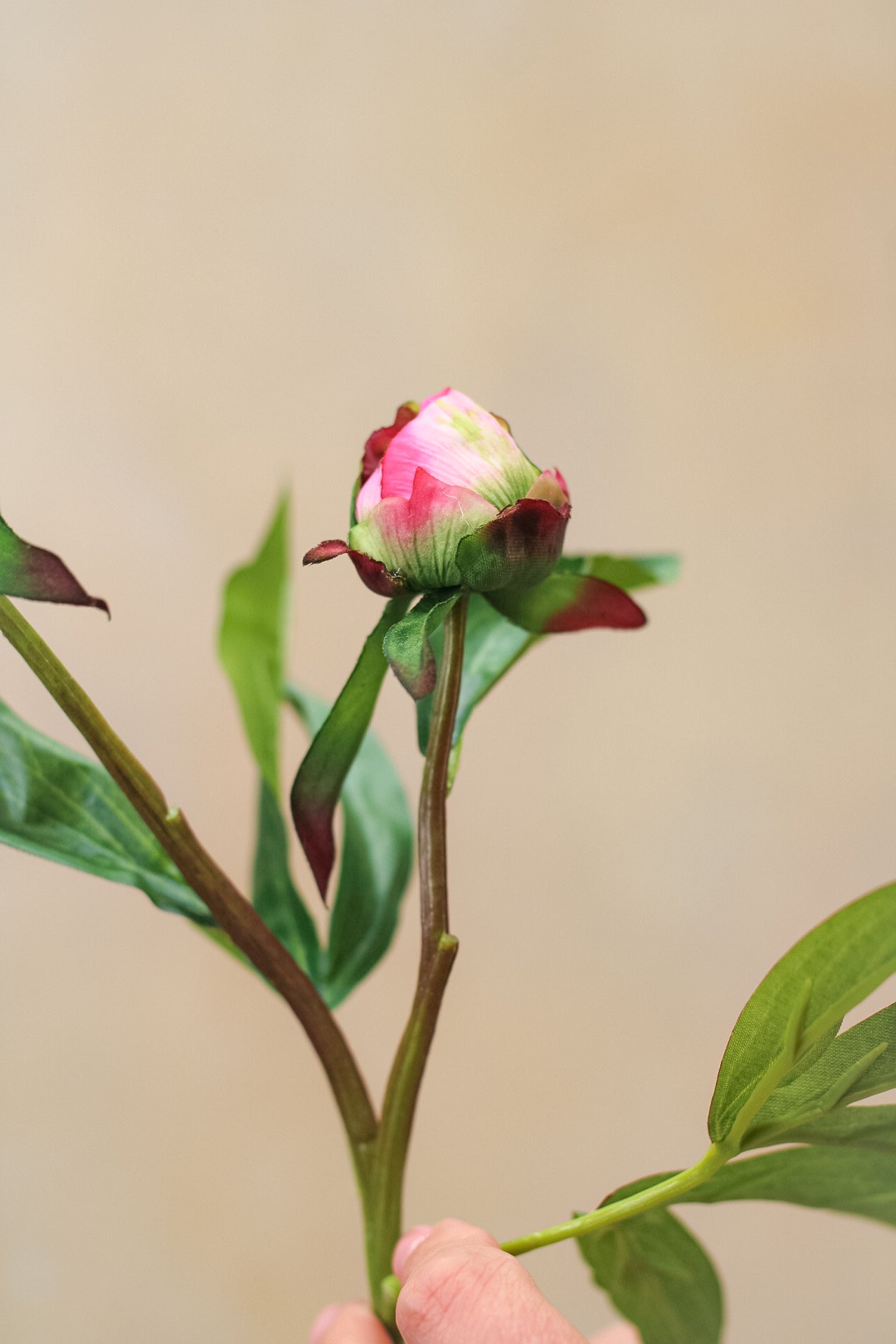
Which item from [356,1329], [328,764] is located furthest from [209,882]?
[356,1329]

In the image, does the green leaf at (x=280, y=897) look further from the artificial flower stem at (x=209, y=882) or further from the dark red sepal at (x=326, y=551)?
the dark red sepal at (x=326, y=551)

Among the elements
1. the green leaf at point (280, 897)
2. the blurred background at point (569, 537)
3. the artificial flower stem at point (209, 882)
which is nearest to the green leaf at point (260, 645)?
the green leaf at point (280, 897)

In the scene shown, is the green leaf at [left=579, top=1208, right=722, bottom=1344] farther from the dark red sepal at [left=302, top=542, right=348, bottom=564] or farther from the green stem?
the dark red sepal at [left=302, top=542, right=348, bottom=564]

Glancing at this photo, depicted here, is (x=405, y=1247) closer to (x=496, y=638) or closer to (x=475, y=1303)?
(x=475, y=1303)

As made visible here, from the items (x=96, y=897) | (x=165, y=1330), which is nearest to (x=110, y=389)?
(x=96, y=897)

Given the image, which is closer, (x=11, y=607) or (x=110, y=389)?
(x=11, y=607)

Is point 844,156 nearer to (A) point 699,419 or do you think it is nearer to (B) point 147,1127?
(A) point 699,419
